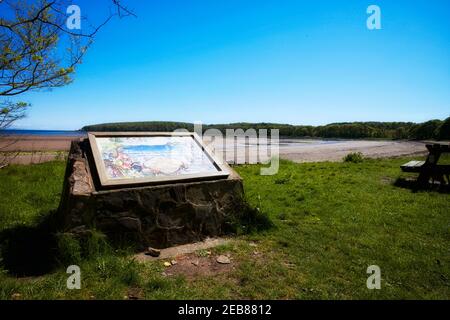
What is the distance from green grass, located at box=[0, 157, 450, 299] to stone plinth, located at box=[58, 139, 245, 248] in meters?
0.34

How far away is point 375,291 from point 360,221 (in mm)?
2749

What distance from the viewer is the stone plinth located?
4270 millimetres

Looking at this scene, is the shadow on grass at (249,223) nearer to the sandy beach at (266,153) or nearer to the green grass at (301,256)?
the green grass at (301,256)

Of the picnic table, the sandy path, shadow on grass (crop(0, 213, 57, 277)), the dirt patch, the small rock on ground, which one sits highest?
the picnic table

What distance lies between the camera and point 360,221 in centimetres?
610

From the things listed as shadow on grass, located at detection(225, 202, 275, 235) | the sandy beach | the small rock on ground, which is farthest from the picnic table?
the small rock on ground

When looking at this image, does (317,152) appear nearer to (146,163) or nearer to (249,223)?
(249,223)

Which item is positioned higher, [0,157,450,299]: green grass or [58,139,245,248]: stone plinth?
[58,139,245,248]: stone plinth

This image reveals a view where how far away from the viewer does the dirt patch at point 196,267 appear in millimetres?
4031

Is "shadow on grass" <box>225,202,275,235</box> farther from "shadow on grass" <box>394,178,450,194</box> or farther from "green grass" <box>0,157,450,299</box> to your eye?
"shadow on grass" <box>394,178,450,194</box>

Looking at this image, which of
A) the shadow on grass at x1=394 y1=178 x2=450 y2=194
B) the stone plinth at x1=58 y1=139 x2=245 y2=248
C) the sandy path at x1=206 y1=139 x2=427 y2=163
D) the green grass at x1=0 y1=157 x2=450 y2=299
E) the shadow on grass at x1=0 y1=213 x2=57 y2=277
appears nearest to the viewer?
the green grass at x1=0 y1=157 x2=450 y2=299

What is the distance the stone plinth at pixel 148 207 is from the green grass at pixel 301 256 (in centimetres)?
34

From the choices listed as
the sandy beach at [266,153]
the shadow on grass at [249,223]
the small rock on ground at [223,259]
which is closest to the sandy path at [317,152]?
the sandy beach at [266,153]
